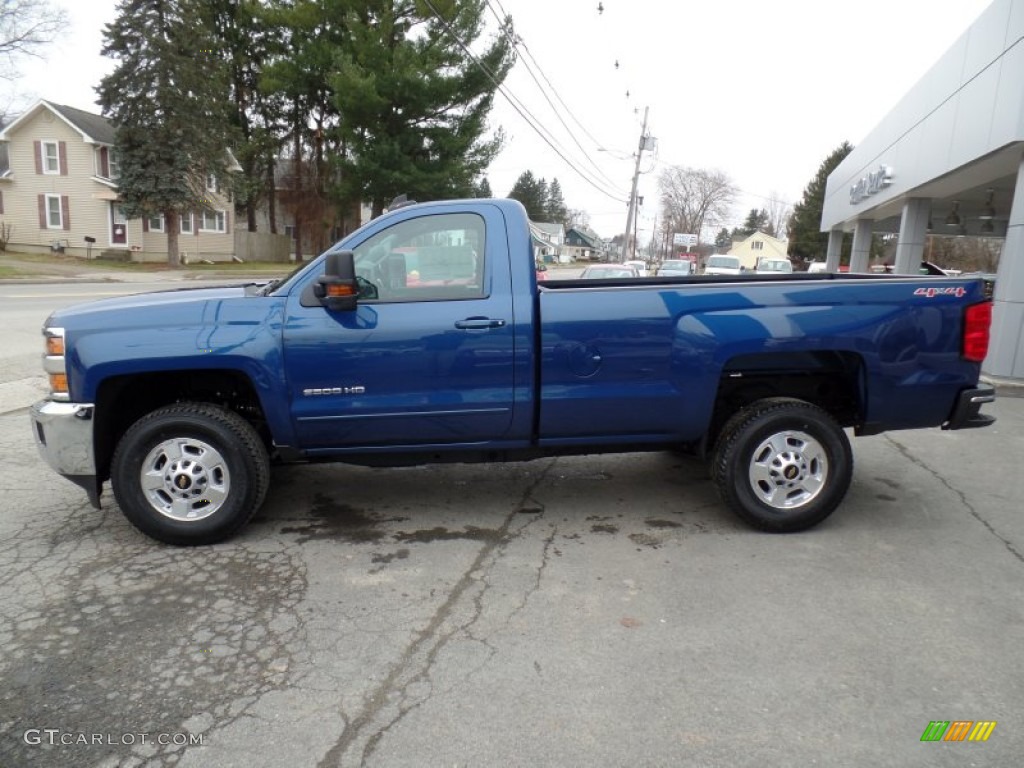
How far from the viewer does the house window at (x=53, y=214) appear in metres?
36.8

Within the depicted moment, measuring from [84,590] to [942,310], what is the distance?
201 inches

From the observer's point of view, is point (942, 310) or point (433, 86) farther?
point (433, 86)

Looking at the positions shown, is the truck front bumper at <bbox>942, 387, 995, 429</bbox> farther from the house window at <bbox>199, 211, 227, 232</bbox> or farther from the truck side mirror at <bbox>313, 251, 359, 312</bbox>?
the house window at <bbox>199, 211, 227, 232</bbox>

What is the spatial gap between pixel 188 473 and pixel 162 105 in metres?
36.1

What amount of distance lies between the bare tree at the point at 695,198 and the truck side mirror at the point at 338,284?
296ft

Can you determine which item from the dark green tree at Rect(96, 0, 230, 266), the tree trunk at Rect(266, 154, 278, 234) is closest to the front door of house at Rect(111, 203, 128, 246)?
the dark green tree at Rect(96, 0, 230, 266)

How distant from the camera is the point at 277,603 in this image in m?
3.55

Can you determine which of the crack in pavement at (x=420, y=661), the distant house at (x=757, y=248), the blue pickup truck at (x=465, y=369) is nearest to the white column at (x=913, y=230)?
the blue pickup truck at (x=465, y=369)

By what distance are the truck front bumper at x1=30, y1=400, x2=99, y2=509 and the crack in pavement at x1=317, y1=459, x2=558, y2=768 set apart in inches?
87.4

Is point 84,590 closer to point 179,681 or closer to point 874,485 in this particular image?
point 179,681

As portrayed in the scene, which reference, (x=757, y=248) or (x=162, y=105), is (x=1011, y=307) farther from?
(x=757, y=248)

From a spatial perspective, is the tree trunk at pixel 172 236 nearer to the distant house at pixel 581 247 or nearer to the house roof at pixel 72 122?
the house roof at pixel 72 122

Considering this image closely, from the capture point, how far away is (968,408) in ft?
14.9

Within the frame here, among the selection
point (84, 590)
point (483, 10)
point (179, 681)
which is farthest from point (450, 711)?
point (483, 10)
